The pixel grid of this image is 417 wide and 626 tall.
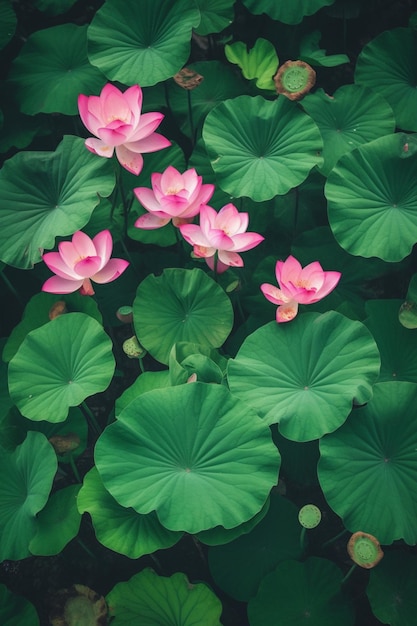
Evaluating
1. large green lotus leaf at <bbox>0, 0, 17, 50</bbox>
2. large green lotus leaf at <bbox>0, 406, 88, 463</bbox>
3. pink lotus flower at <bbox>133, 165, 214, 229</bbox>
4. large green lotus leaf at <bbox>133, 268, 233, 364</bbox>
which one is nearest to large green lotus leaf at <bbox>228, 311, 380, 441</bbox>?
large green lotus leaf at <bbox>133, 268, 233, 364</bbox>

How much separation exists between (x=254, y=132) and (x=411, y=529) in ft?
3.76

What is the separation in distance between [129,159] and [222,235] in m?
0.36

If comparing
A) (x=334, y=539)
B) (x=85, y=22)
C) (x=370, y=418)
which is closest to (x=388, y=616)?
(x=334, y=539)

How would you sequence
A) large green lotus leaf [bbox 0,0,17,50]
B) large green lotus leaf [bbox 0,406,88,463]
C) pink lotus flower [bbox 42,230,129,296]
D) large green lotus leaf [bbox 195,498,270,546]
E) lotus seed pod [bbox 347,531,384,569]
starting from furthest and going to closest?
large green lotus leaf [bbox 0,0,17,50] → large green lotus leaf [bbox 0,406,88,463] → pink lotus flower [bbox 42,230,129,296] → large green lotus leaf [bbox 195,498,270,546] → lotus seed pod [bbox 347,531,384,569]

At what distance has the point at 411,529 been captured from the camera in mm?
1439

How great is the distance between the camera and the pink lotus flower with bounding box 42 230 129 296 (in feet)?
5.20

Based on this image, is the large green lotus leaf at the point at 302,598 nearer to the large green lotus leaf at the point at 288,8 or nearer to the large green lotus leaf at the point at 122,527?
the large green lotus leaf at the point at 122,527

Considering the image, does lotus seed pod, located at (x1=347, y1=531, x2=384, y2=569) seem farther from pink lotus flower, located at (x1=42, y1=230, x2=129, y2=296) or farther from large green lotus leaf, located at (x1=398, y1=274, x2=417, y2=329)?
pink lotus flower, located at (x1=42, y1=230, x2=129, y2=296)

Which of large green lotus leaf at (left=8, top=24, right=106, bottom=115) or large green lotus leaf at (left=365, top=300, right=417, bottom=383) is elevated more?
large green lotus leaf at (left=8, top=24, right=106, bottom=115)

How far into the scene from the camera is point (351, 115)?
1.89m

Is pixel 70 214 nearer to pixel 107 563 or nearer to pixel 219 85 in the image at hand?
pixel 219 85

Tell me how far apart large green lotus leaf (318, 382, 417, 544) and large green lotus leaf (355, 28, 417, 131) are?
0.95 m

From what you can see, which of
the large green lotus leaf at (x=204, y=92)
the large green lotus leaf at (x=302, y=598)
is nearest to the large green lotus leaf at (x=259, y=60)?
the large green lotus leaf at (x=204, y=92)

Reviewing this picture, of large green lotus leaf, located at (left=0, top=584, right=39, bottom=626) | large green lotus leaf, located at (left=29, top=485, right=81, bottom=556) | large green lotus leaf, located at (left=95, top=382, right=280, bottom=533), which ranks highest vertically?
large green lotus leaf, located at (left=95, top=382, right=280, bottom=533)
